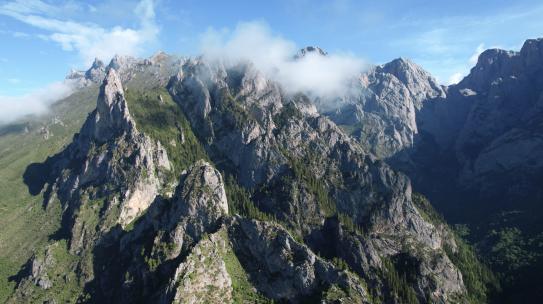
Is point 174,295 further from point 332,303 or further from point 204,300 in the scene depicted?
point 332,303

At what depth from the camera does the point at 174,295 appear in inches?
7682

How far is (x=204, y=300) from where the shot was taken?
199500 millimetres

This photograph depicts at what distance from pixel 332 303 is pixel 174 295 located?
2532 inches

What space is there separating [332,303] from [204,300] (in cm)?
5266

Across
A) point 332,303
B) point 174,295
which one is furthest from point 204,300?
point 332,303

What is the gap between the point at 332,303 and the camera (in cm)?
19775

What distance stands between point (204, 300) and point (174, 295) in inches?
502
